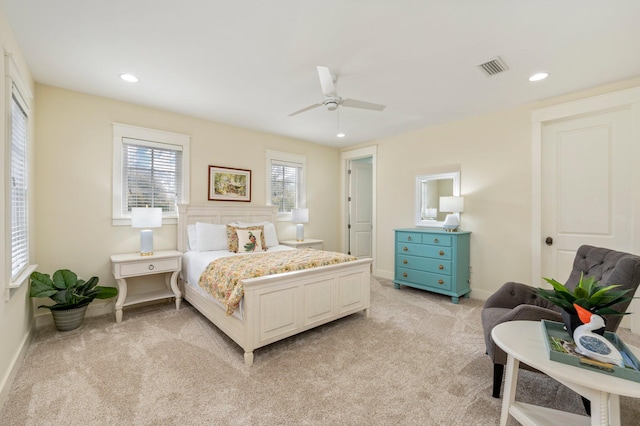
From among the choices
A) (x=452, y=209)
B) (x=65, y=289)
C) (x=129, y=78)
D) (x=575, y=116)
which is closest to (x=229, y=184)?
(x=129, y=78)

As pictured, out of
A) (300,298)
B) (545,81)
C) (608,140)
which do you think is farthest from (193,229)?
(608,140)

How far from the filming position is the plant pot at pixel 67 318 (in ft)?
9.26

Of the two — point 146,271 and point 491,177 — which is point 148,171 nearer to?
point 146,271

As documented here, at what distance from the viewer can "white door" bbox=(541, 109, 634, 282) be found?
298 cm

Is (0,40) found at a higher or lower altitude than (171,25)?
lower

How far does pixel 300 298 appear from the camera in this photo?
267 centimetres

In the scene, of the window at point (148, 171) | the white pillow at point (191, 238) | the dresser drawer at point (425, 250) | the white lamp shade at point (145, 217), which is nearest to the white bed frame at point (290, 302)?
the white pillow at point (191, 238)

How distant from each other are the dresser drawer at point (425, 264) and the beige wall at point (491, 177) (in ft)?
1.74

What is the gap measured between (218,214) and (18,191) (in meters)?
2.12

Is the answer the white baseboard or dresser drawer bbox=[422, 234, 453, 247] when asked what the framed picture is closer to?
the white baseboard

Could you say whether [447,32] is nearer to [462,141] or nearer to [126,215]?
[462,141]

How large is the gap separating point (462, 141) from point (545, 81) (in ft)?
4.33

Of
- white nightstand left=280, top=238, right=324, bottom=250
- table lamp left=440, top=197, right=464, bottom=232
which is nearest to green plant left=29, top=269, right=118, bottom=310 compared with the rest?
white nightstand left=280, top=238, right=324, bottom=250

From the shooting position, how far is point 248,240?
381 centimetres
